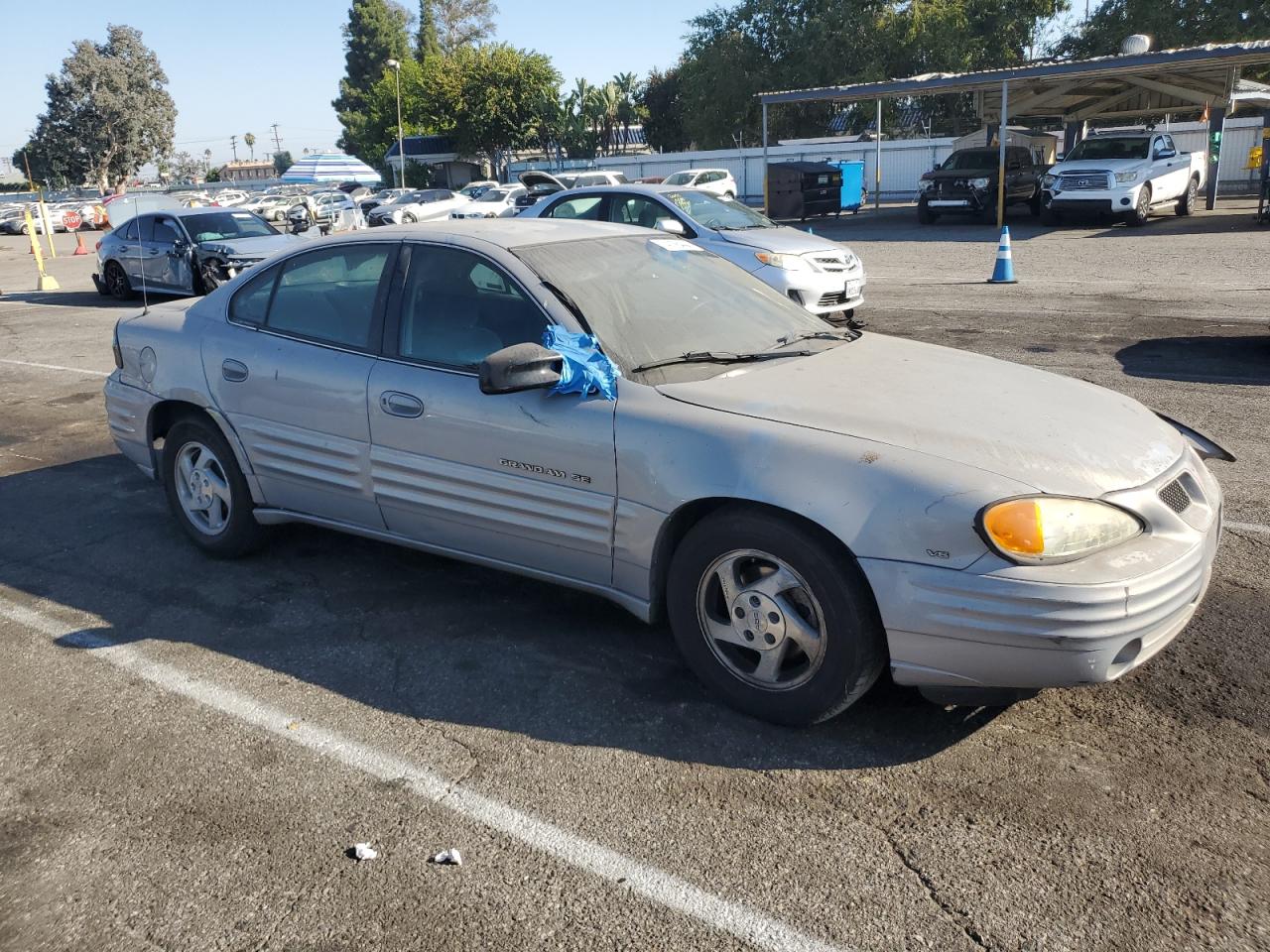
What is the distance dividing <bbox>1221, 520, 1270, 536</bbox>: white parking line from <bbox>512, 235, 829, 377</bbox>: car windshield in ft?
7.43

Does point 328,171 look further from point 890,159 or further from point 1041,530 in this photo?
point 1041,530

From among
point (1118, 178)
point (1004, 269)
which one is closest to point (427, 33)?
point (1118, 178)

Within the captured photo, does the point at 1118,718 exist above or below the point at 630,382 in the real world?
below

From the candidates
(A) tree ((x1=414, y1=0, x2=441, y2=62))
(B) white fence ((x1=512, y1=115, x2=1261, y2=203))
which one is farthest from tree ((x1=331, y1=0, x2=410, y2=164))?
(B) white fence ((x1=512, y1=115, x2=1261, y2=203))

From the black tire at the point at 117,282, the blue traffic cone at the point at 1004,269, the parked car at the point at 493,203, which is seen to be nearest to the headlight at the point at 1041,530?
the blue traffic cone at the point at 1004,269

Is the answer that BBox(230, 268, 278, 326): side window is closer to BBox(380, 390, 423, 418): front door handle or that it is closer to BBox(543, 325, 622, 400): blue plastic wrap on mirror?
BBox(380, 390, 423, 418): front door handle

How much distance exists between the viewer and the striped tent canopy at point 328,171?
107 feet

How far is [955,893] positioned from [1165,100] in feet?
113

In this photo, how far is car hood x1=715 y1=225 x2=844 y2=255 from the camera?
38.1ft

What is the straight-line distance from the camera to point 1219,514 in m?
3.58

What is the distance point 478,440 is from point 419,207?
31.8 meters

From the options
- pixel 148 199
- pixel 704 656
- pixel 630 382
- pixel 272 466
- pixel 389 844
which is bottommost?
pixel 389 844

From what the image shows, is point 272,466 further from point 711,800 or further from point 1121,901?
point 1121,901

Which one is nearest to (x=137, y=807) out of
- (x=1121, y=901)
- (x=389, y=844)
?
(x=389, y=844)
